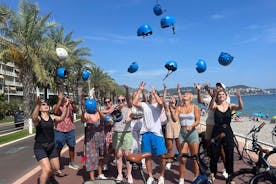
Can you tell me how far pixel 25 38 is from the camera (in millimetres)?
21031

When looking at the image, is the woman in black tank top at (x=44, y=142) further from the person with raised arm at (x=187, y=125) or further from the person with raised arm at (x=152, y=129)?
the person with raised arm at (x=187, y=125)

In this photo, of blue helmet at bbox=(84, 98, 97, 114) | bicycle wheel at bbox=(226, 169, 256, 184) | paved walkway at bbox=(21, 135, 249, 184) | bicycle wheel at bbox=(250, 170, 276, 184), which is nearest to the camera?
bicycle wheel at bbox=(250, 170, 276, 184)

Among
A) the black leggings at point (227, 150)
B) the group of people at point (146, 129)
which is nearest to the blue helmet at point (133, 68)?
the group of people at point (146, 129)

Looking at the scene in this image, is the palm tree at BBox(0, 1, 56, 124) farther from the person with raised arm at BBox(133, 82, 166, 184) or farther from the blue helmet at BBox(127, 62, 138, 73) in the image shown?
the person with raised arm at BBox(133, 82, 166, 184)

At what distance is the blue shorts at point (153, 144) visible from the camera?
6199 mm

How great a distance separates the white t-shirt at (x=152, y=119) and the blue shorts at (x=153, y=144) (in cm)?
8

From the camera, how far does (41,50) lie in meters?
21.4

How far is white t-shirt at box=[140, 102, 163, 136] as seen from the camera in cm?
625

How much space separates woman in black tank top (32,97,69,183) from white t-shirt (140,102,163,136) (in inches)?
67.4

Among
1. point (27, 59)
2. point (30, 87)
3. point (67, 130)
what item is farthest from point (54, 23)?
point (67, 130)

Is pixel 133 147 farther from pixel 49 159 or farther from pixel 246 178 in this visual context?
pixel 246 178

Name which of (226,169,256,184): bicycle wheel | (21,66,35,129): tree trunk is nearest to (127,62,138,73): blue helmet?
(226,169,256,184): bicycle wheel

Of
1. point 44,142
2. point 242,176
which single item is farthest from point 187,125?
point 44,142

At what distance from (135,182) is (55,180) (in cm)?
163
